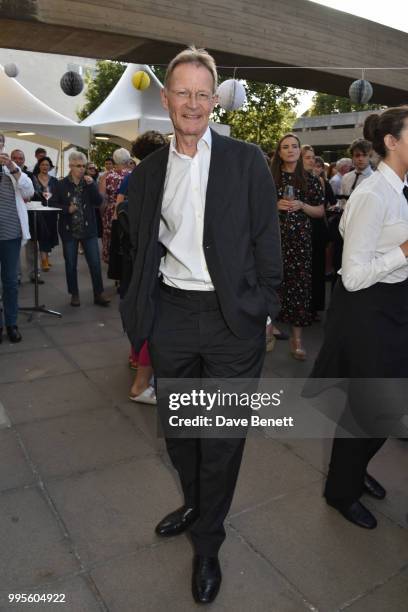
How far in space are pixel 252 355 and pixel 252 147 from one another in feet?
2.68

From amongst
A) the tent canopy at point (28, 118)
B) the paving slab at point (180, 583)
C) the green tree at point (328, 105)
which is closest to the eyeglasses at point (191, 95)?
the paving slab at point (180, 583)

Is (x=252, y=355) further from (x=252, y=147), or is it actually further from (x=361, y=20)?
(x=361, y=20)

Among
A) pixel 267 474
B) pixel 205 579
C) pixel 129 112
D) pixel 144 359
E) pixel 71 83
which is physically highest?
pixel 71 83

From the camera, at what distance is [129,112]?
37.3ft

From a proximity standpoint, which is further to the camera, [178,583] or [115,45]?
[115,45]

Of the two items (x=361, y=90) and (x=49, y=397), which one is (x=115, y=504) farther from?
(x=361, y=90)

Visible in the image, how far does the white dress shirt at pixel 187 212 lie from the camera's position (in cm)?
202

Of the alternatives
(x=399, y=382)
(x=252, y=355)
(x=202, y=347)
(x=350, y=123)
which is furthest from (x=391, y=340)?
(x=350, y=123)

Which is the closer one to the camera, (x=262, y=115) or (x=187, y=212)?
(x=187, y=212)

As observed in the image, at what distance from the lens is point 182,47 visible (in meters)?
11.0

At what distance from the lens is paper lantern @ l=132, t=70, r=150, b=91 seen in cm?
1104

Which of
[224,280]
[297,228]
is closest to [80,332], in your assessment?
[297,228]

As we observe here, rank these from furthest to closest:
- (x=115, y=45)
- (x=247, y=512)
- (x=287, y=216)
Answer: (x=115, y=45) < (x=287, y=216) < (x=247, y=512)

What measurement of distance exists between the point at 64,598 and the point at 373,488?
1.64 metres
